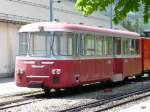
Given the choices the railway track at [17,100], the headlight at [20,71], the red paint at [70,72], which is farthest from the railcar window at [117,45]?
the headlight at [20,71]

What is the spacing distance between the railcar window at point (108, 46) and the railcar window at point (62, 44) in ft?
10.5

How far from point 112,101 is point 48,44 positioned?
10.2ft

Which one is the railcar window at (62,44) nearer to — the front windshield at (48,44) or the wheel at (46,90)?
the front windshield at (48,44)

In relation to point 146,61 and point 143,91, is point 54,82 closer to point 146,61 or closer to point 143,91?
point 143,91

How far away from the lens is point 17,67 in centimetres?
1838

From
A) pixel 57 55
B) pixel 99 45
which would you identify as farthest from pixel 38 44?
pixel 99 45

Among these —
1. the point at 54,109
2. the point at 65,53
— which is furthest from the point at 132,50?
the point at 54,109

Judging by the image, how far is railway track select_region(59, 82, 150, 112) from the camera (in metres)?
14.8

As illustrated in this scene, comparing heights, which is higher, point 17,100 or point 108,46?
point 108,46

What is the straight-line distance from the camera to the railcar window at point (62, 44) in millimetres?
17828

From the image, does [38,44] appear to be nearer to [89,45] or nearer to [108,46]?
[89,45]

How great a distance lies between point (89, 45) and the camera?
1944cm

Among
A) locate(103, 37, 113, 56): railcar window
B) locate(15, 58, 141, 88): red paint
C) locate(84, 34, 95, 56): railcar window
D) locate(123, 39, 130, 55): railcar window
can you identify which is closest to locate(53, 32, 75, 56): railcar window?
locate(15, 58, 141, 88): red paint

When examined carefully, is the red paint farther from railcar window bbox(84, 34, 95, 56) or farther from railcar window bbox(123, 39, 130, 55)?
railcar window bbox(123, 39, 130, 55)
